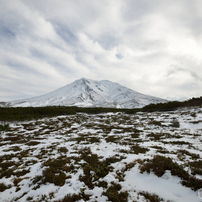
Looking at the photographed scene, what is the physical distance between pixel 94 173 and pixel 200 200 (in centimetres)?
501

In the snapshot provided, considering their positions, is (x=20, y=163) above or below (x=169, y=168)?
below

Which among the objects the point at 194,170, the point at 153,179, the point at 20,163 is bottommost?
the point at 20,163

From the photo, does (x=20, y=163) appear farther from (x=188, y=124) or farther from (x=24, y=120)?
(x=24, y=120)

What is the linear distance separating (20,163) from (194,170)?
1225cm

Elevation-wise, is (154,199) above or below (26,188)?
above

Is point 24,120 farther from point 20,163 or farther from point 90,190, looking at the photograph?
point 90,190

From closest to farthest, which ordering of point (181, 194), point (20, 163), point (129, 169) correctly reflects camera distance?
1. point (181, 194)
2. point (129, 169)
3. point (20, 163)

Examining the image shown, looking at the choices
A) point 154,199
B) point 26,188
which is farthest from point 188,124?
point 26,188

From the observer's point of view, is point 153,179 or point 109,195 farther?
point 153,179

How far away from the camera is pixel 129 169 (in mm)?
6879

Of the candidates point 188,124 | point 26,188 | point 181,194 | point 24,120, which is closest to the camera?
point 181,194

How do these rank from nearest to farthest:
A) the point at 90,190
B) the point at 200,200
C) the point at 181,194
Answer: the point at 200,200, the point at 181,194, the point at 90,190

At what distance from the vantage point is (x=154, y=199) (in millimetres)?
4422

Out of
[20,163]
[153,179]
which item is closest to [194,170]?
[153,179]
